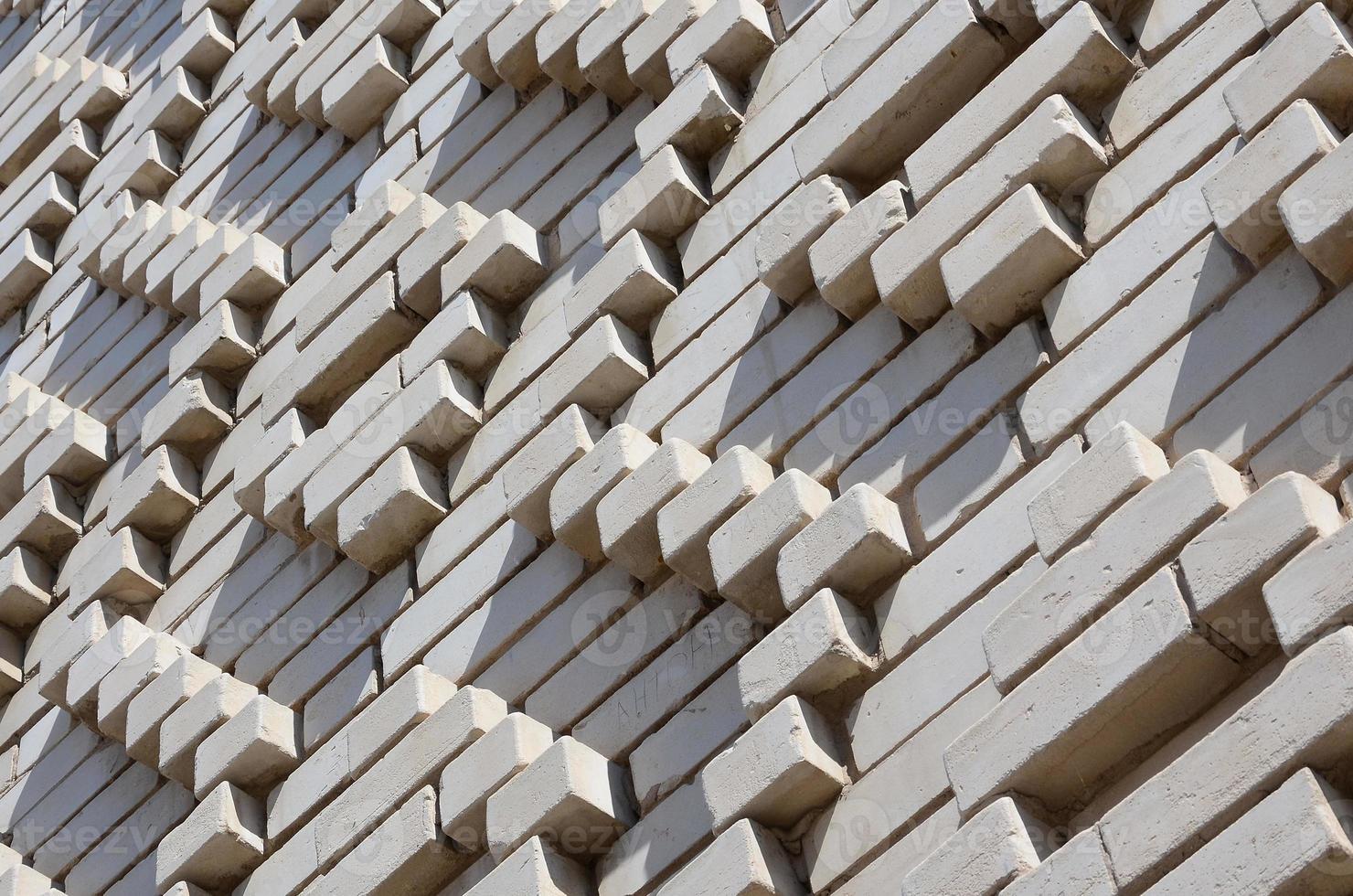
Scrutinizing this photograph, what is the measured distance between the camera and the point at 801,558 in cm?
472

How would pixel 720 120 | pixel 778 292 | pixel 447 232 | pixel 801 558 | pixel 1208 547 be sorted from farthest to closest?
pixel 447 232
pixel 720 120
pixel 778 292
pixel 801 558
pixel 1208 547

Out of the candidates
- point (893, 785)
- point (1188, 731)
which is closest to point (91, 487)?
point (893, 785)

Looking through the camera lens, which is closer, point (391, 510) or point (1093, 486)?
point (1093, 486)

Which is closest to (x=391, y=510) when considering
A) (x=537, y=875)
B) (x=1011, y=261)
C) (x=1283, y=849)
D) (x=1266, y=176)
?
(x=537, y=875)

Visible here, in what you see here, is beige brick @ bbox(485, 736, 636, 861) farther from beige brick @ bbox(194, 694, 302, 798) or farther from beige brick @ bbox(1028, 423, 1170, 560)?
beige brick @ bbox(1028, 423, 1170, 560)

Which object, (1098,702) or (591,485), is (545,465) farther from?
(1098,702)

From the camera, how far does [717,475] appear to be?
4.99 metres

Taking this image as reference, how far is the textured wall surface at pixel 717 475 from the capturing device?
13.3 ft

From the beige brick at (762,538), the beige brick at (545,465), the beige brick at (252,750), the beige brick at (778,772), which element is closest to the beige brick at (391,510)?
the beige brick at (545,465)

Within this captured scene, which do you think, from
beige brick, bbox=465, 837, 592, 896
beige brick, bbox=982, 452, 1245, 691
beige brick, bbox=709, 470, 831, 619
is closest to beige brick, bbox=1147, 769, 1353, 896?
beige brick, bbox=982, 452, 1245, 691

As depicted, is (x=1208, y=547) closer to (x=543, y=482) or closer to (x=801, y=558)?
(x=801, y=558)

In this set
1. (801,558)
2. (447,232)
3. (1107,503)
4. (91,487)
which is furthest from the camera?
(91,487)

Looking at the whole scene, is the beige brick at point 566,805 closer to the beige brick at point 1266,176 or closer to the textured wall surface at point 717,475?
the textured wall surface at point 717,475

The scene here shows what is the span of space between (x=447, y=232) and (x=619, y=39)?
0.84 meters
